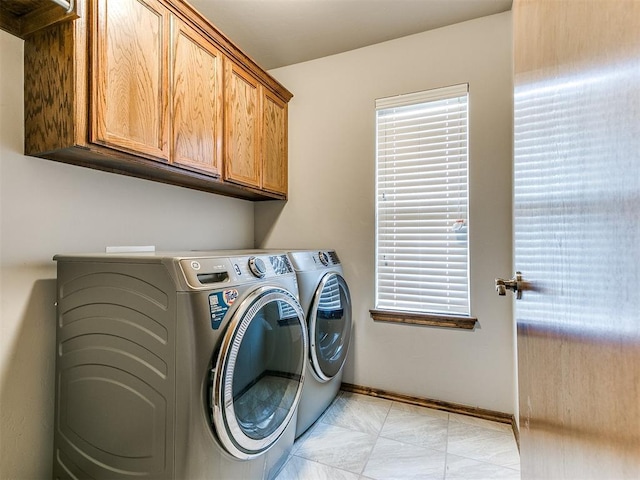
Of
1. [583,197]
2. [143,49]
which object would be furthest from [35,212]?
[583,197]

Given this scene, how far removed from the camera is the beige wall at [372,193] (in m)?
1.90

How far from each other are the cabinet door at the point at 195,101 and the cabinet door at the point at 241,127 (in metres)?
0.07

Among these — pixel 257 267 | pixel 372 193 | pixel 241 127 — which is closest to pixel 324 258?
pixel 372 193

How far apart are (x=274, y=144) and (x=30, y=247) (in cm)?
153

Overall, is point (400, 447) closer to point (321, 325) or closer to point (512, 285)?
point (321, 325)

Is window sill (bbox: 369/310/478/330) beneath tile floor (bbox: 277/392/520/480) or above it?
above

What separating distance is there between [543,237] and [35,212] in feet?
5.81

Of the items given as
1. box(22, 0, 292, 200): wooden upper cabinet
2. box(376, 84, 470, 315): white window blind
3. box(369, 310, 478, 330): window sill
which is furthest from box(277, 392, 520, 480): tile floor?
box(22, 0, 292, 200): wooden upper cabinet

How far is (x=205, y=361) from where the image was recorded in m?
1.00

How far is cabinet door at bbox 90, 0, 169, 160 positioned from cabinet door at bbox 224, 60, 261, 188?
1.43ft

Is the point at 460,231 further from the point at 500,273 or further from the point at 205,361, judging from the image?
the point at 205,361

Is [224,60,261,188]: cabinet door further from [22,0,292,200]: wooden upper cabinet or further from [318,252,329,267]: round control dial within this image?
[318,252,329,267]: round control dial

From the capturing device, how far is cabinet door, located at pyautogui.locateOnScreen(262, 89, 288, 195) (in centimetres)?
220

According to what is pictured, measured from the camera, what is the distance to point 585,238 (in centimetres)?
46
